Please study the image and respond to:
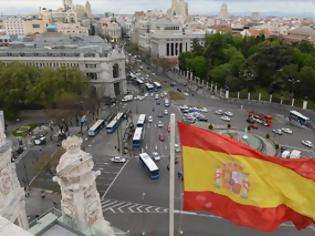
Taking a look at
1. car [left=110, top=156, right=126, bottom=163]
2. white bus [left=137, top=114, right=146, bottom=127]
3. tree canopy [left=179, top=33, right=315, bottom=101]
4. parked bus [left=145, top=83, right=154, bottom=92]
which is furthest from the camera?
parked bus [left=145, top=83, right=154, bottom=92]

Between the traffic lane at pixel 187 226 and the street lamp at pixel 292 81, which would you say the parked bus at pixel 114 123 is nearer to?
the traffic lane at pixel 187 226

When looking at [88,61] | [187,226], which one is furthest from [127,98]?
[187,226]

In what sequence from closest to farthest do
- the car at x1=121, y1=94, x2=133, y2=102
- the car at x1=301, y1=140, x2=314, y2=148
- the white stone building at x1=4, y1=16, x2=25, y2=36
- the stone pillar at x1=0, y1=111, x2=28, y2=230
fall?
the stone pillar at x1=0, y1=111, x2=28, y2=230, the car at x1=301, y1=140, x2=314, y2=148, the car at x1=121, y1=94, x2=133, y2=102, the white stone building at x1=4, y1=16, x2=25, y2=36

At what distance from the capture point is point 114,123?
5103 centimetres

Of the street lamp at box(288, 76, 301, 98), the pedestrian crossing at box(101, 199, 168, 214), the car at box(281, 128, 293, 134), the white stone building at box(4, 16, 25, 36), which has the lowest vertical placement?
the pedestrian crossing at box(101, 199, 168, 214)

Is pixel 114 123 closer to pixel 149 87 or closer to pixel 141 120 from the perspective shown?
pixel 141 120

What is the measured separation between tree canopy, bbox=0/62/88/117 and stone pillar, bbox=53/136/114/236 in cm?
4458

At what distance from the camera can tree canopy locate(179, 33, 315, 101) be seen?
59.8 meters

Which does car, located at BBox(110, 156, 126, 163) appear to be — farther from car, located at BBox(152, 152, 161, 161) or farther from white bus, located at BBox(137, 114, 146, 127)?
white bus, located at BBox(137, 114, 146, 127)

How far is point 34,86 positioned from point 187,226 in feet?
126

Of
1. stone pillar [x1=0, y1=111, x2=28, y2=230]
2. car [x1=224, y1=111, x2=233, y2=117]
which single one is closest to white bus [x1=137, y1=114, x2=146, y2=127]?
car [x1=224, y1=111, x2=233, y2=117]

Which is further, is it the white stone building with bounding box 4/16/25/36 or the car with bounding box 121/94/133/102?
the white stone building with bounding box 4/16/25/36

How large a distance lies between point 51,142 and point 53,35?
6705cm

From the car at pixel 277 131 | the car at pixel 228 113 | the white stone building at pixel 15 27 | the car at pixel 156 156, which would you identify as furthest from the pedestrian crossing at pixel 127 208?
the white stone building at pixel 15 27
